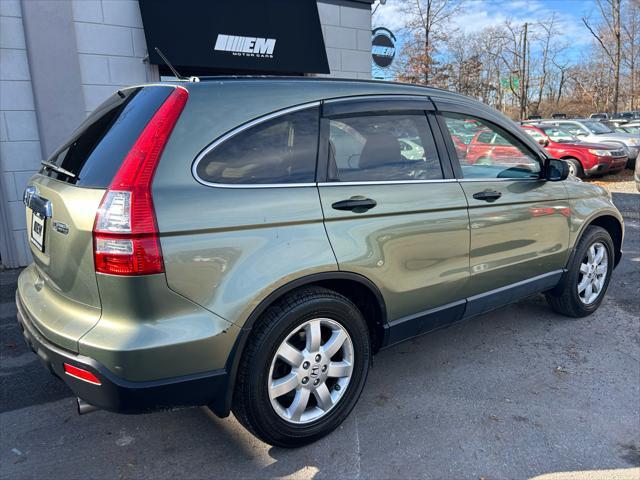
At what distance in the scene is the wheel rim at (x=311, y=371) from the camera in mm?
2379

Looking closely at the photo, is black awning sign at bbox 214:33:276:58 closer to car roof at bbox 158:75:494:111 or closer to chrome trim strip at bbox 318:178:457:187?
car roof at bbox 158:75:494:111

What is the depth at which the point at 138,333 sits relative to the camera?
1.95m

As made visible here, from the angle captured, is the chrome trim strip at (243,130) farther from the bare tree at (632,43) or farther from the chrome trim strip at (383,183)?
the bare tree at (632,43)

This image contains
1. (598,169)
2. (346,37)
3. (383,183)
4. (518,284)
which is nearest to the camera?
(383,183)

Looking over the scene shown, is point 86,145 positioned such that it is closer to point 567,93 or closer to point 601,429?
point 601,429

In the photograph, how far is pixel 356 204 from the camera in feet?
8.25

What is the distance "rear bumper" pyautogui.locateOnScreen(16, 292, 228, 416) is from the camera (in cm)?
198

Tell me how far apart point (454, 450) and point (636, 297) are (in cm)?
335

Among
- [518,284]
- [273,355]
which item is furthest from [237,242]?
[518,284]

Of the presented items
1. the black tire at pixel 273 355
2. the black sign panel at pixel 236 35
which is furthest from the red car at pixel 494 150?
the black sign panel at pixel 236 35

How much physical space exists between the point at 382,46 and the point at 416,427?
1303 cm

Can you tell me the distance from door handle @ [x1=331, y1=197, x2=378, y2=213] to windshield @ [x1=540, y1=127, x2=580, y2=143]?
14.3 metres

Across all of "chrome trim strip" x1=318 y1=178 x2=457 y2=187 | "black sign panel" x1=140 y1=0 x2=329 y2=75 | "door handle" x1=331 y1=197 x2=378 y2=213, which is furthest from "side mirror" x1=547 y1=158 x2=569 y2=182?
"black sign panel" x1=140 y1=0 x2=329 y2=75

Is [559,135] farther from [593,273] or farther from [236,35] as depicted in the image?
[593,273]
